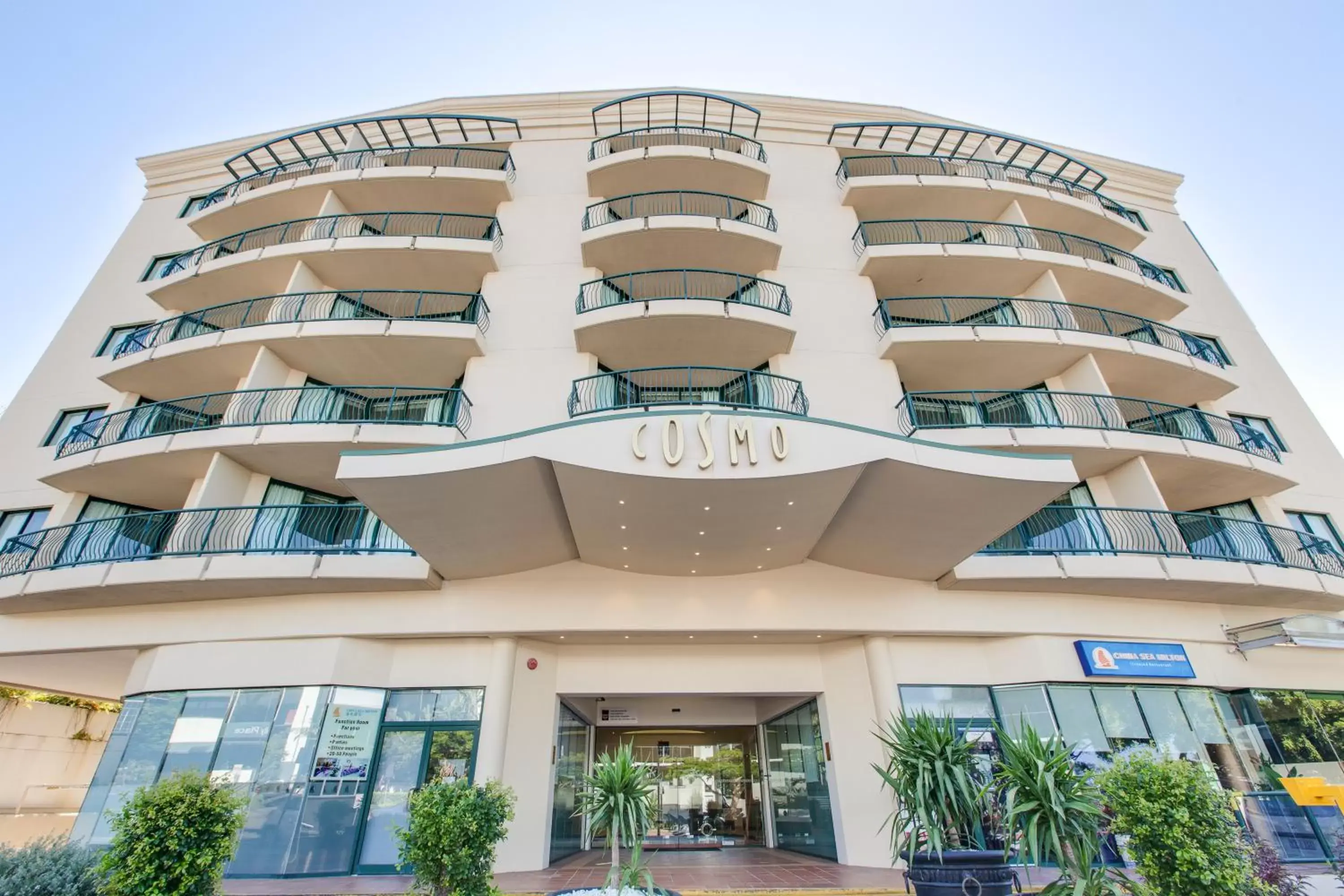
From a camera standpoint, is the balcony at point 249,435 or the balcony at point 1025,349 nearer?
the balcony at point 249,435

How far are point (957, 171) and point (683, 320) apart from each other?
1189cm

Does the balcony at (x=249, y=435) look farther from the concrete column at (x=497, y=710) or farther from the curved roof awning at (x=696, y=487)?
the concrete column at (x=497, y=710)

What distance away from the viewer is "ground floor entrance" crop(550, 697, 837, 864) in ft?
39.1

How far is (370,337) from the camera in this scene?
12742mm

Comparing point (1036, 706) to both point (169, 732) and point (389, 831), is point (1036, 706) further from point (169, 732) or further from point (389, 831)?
point (169, 732)

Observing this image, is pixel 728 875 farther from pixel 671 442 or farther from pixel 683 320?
pixel 683 320

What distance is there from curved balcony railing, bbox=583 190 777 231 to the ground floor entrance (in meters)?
12.1

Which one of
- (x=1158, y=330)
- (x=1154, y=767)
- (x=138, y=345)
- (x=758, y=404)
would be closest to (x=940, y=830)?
(x=1154, y=767)

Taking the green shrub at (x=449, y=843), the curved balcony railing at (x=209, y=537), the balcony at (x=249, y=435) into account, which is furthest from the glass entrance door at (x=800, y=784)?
the balcony at (x=249, y=435)

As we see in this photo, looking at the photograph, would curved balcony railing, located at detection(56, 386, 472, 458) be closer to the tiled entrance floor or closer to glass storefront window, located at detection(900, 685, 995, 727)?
the tiled entrance floor

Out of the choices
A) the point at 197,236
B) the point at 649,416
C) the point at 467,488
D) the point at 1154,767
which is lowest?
the point at 1154,767

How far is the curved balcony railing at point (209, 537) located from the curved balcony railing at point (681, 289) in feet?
22.6

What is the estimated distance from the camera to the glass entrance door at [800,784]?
449 inches

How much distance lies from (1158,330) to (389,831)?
21.9m
